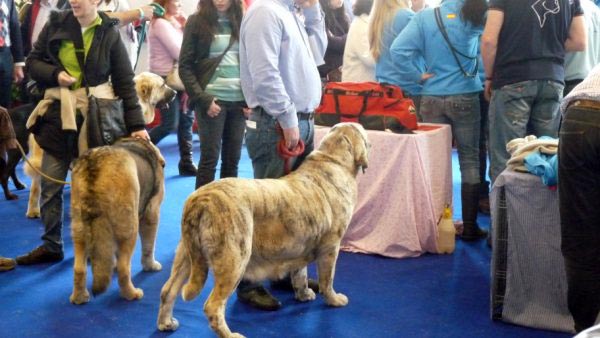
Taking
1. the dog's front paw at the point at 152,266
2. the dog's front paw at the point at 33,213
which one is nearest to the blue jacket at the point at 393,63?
the dog's front paw at the point at 152,266

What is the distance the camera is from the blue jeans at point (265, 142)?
3213 millimetres

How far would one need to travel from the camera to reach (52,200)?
12.6 ft

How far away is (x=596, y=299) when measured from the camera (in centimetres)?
242

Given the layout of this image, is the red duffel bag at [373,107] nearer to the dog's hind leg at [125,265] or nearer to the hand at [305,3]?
the hand at [305,3]

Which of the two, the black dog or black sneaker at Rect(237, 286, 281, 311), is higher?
the black dog

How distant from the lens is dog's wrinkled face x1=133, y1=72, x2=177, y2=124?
431 cm

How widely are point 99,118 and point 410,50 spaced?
1.96m

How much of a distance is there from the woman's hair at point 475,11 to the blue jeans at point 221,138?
56.9 inches

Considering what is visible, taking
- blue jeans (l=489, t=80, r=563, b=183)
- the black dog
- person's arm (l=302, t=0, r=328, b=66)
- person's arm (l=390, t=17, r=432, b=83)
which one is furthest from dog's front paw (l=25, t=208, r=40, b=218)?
blue jeans (l=489, t=80, r=563, b=183)

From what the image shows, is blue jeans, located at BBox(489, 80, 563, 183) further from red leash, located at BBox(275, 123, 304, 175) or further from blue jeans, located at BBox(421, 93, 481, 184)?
red leash, located at BBox(275, 123, 304, 175)

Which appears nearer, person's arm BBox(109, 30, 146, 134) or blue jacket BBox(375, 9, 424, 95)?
person's arm BBox(109, 30, 146, 134)

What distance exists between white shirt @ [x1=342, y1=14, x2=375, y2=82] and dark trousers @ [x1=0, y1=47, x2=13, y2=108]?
8.37 ft

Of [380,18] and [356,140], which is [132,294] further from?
[380,18]

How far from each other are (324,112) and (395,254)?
37.5 inches
